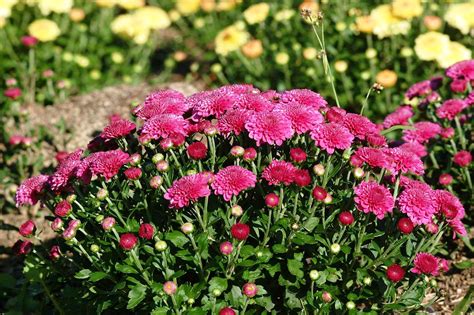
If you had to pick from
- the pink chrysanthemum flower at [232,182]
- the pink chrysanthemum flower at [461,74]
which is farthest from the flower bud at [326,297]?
the pink chrysanthemum flower at [461,74]

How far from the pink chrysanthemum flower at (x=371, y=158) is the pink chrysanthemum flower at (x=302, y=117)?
9.6 inches

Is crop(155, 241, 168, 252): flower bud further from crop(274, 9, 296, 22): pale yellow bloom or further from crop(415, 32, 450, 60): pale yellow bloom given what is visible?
crop(274, 9, 296, 22): pale yellow bloom

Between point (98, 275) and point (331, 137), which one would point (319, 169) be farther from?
point (98, 275)

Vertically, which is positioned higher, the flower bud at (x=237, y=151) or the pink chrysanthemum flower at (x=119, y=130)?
the pink chrysanthemum flower at (x=119, y=130)

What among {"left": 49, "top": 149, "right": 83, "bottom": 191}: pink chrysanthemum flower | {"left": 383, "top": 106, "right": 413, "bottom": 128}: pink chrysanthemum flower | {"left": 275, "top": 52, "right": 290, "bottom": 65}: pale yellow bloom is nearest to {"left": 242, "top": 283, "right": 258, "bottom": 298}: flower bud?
{"left": 49, "top": 149, "right": 83, "bottom": 191}: pink chrysanthemum flower

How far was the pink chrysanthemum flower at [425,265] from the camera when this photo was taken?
279 centimetres

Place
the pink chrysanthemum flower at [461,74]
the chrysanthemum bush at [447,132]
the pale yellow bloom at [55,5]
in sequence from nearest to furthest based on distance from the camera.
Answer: the chrysanthemum bush at [447,132] → the pink chrysanthemum flower at [461,74] → the pale yellow bloom at [55,5]

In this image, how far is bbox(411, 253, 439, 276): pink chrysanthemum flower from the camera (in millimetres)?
2785

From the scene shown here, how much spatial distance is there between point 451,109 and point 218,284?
198 centimetres

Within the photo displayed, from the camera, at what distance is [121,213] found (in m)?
3.16

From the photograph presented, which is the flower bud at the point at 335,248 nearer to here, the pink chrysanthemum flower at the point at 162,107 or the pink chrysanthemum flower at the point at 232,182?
the pink chrysanthemum flower at the point at 232,182

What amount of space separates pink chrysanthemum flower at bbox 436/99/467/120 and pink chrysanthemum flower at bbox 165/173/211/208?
1.86 m

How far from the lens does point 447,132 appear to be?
376 cm

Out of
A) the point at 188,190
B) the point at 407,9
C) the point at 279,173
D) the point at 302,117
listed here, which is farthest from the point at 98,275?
the point at 407,9
